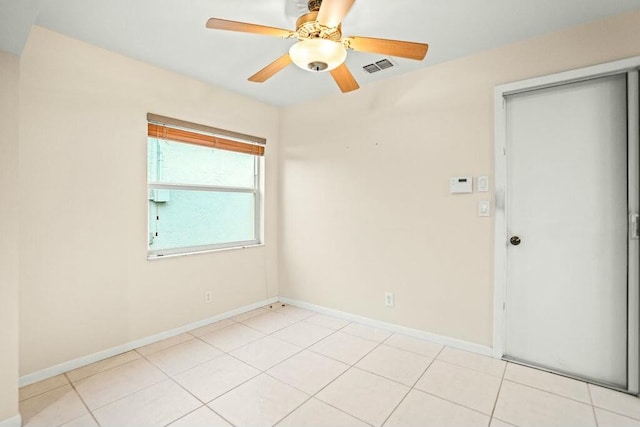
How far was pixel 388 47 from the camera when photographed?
175cm

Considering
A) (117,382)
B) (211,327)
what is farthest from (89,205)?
(211,327)

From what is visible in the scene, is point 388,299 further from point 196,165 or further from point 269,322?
point 196,165

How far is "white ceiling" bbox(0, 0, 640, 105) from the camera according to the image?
1.86m

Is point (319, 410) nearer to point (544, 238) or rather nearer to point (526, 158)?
point (544, 238)

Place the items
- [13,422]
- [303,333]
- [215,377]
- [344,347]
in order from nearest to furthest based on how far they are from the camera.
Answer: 1. [13,422]
2. [215,377]
3. [344,347]
4. [303,333]

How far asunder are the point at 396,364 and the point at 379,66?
2.48 meters

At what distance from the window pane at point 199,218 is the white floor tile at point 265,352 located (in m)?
1.20

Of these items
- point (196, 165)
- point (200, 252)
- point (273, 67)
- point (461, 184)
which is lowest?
point (200, 252)

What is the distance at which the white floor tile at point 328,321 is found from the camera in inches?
122

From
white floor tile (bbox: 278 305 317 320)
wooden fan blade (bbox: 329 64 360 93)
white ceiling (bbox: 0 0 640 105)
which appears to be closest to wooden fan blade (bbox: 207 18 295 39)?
white ceiling (bbox: 0 0 640 105)

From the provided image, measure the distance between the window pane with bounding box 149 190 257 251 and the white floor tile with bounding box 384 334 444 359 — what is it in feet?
6.52

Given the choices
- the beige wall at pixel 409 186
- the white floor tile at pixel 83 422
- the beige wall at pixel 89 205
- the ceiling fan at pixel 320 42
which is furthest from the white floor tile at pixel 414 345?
the ceiling fan at pixel 320 42

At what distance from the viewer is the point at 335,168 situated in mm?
3375

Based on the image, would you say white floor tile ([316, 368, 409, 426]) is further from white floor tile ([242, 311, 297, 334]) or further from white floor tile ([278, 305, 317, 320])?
white floor tile ([278, 305, 317, 320])
